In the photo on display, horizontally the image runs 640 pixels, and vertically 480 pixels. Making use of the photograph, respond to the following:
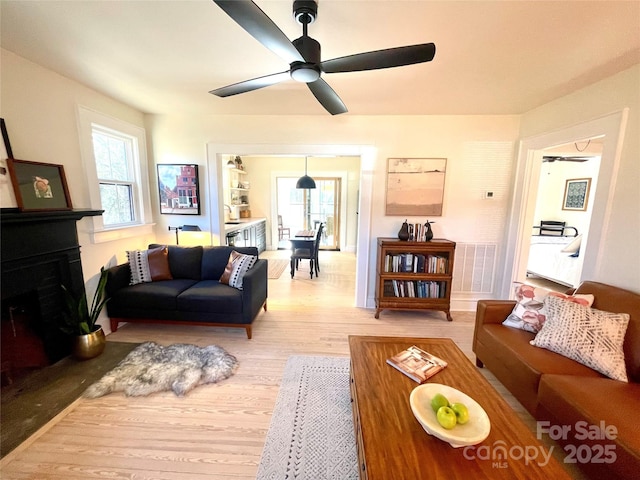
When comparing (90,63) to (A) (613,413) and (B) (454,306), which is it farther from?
(B) (454,306)

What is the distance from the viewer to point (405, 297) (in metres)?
3.16

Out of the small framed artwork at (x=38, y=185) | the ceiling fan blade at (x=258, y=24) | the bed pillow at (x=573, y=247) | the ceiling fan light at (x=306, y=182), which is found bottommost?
the bed pillow at (x=573, y=247)

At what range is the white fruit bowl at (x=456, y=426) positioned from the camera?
1.02m

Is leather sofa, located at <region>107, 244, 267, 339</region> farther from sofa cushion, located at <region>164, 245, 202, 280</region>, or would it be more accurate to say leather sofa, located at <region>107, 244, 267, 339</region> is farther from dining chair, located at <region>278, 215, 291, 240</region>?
dining chair, located at <region>278, 215, 291, 240</region>

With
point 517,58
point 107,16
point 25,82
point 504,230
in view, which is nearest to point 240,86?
point 107,16

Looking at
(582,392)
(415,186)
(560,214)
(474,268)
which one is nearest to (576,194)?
(560,214)

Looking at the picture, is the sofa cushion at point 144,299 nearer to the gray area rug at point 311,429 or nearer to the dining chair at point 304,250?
the gray area rug at point 311,429

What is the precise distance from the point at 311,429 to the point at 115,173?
3.44m

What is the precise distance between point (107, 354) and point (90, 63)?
8.18ft

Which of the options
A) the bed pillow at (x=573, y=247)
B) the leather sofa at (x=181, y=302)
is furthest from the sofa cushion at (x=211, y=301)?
the bed pillow at (x=573, y=247)

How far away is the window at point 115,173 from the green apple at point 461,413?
3387mm

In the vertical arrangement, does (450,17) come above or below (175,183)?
above

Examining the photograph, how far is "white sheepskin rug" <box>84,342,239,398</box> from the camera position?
189 cm

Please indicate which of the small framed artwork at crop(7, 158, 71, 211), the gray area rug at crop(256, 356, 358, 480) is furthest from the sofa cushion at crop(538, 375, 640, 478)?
the small framed artwork at crop(7, 158, 71, 211)
